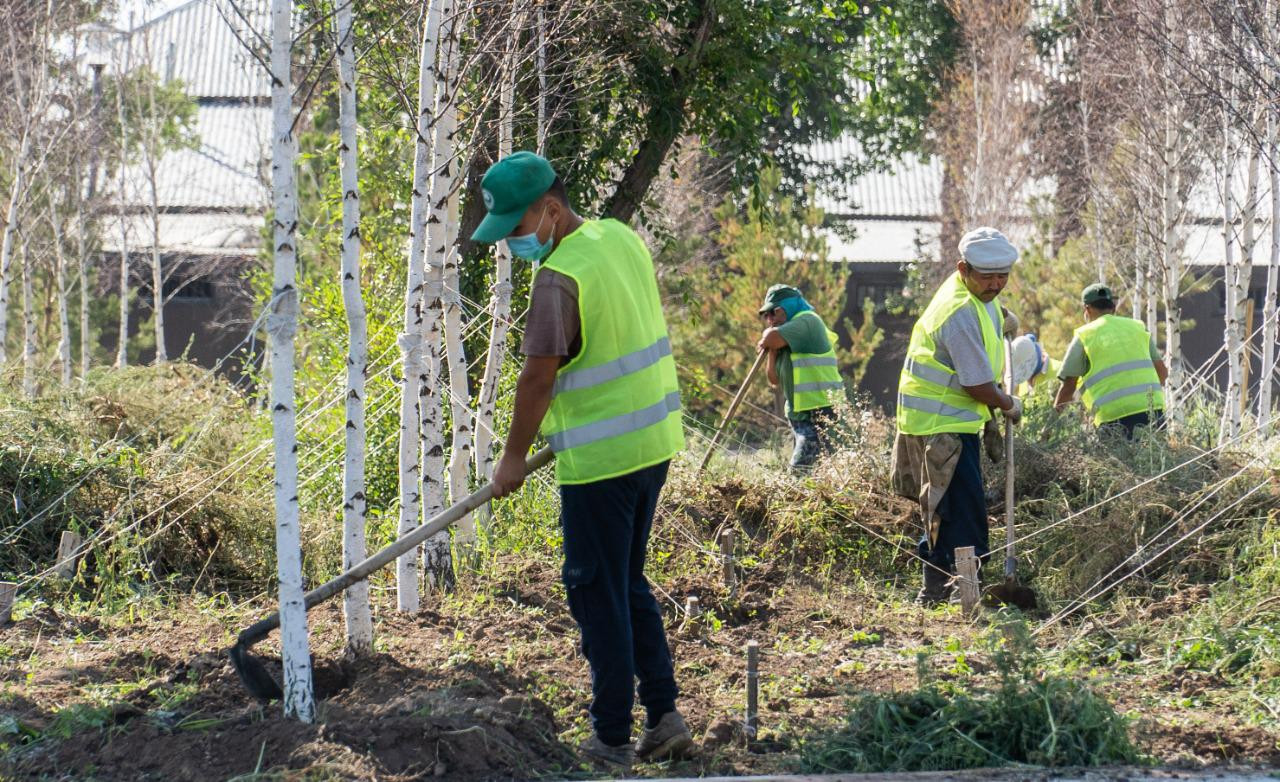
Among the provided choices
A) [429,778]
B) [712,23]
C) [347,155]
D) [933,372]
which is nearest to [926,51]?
[712,23]

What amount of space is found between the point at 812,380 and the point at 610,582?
5232 millimetres

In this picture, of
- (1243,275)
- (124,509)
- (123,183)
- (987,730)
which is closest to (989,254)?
(987,730)

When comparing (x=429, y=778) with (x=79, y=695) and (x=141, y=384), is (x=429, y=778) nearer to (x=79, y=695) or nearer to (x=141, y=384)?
(x=79, y=695)

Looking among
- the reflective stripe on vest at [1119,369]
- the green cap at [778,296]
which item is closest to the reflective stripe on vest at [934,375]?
the green cap at [778,296]

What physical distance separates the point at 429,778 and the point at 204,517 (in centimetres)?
413

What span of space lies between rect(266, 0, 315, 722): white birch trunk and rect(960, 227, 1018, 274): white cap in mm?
3445

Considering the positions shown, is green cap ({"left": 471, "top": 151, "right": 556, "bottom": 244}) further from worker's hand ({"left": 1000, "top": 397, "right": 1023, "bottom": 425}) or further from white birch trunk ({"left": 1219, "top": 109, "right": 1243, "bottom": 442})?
white birch trunk ({"left": 1219, "top": 109, "right": 1243, "bottom": 442})

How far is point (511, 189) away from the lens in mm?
4387

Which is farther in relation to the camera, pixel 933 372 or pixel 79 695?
pixel 933 372

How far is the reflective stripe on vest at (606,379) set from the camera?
14.1 ft

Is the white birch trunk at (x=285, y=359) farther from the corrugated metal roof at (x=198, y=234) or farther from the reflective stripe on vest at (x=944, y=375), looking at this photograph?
the corrugated metal roof at (x=198, y=234)

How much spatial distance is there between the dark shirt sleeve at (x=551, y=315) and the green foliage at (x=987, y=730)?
1.60m

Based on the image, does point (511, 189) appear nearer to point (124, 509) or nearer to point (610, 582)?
point (610, 582)

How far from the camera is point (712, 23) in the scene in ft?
30.4
